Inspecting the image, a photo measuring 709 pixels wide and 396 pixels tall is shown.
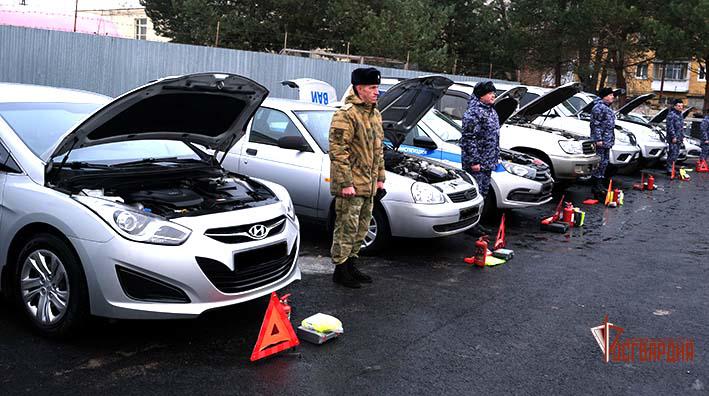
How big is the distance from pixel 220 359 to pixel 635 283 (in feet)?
13.7

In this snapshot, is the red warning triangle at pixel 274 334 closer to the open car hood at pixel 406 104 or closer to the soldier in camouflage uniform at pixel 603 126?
the open car hood at pixel 406 104

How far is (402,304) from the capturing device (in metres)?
5.36

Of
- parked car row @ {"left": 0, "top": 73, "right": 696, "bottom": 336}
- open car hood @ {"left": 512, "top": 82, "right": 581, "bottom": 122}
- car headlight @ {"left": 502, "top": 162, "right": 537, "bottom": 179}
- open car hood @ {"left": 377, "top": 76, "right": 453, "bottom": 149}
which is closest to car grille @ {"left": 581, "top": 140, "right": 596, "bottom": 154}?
open car hood @ {"left": 512, "top": 82, "right": 581, "bottom": 122}

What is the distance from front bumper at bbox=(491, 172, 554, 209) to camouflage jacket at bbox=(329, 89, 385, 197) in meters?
3.13

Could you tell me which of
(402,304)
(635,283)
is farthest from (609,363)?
(635,283)

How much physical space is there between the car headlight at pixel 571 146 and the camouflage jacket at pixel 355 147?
19.4 feet

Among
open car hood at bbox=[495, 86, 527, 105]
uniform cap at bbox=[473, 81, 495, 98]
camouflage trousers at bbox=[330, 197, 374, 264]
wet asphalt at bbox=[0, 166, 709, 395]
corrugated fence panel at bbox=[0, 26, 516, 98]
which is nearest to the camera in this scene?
wet asphalt at bbox=[0, 166, 709, 395]

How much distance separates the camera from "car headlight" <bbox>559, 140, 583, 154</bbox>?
10.8 m

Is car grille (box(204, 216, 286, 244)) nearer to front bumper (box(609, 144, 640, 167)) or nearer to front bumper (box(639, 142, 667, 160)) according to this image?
front bumper (box(609, 144, 640, 167))

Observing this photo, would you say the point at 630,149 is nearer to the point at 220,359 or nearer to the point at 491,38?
the point at 220,359

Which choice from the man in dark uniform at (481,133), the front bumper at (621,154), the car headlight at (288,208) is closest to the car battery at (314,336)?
the car headlight at (288,208)

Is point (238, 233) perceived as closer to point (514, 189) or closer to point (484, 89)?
point (484, 89)

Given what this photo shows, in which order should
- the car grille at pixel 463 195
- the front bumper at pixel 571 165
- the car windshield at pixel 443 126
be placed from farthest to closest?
the front bumper at pixel 571 165 < the car windshield at pixel 443 126 < the car grille at pixel 463 195

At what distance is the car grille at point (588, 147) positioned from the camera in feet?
35.9
